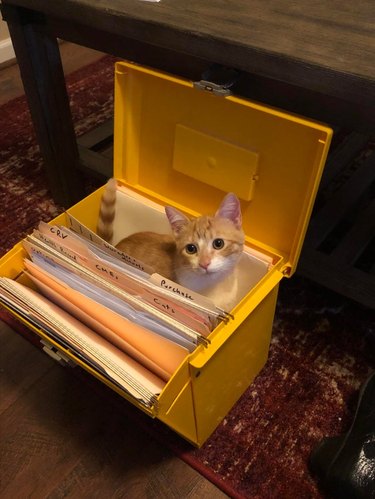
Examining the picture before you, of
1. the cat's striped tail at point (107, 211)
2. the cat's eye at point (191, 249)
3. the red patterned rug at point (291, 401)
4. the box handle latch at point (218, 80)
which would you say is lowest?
the red patterned rug at point (291, 401)

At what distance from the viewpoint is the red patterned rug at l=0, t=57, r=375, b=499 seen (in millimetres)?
872

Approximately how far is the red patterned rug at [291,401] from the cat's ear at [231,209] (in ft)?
1.24

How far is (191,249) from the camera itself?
0.84 metres

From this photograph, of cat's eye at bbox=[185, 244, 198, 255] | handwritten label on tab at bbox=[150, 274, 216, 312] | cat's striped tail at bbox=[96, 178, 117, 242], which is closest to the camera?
handwritten label on tab at bbox=[150, 274, 216, 312]

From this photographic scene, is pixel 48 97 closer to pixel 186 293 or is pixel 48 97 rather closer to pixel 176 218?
pixel 176 218

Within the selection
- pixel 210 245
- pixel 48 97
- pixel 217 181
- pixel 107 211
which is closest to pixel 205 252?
pixel 210 245

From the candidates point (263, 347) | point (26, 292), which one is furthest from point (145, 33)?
point (263, 347)

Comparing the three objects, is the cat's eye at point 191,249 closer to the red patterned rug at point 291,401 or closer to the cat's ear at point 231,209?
the cat's ear at point 231,209

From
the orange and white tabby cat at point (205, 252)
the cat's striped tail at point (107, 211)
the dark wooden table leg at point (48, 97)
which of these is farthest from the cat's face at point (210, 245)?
the dark wooden table leg at point (48, 97)

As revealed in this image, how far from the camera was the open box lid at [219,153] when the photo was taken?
799 millimetres

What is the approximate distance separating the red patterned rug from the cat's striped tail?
328 millimetres

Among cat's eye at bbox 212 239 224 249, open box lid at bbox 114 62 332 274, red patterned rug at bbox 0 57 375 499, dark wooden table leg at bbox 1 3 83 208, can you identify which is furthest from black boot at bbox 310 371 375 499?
dark wooden table leg at bbox 1 3 83 208

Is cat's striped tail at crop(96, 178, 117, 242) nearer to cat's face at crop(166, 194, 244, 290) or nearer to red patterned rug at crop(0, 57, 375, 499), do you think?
cat's face at crop(166, 194, 244, 290)

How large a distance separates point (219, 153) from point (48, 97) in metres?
0.54
